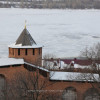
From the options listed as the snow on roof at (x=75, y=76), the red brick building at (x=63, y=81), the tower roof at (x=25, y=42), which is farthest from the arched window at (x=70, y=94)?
the tower roof at (x=25, y=42)

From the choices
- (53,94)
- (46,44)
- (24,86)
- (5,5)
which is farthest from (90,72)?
(5,5)

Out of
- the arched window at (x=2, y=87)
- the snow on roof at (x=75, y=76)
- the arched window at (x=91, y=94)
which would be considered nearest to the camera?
the arched window at (x=2, y=87)

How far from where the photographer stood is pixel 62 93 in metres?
13.0

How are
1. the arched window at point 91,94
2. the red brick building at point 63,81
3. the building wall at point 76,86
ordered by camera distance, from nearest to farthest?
1. the arched window at point 91,94
2. the red brick building at point 63,81
3. the building wall at point 76,86

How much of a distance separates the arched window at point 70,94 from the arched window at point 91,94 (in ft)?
1.28

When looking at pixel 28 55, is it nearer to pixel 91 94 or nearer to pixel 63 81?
pixel 63 81

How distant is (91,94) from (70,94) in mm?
748

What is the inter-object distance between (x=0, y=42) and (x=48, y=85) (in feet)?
52.0

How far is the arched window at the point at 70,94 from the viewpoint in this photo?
13062 millimetres

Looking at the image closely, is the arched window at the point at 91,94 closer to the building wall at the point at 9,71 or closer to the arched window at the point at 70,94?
the arched window at the point at 70,94

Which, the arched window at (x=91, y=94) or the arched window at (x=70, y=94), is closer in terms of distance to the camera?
the arched window at (x=91, y=94)

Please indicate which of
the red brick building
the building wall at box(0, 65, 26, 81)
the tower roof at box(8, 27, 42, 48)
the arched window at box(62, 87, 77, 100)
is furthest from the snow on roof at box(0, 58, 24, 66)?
the arched window at box(62, 87, 77, 100)

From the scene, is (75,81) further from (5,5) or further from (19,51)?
(5,5)

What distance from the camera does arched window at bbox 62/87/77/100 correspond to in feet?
42.9
